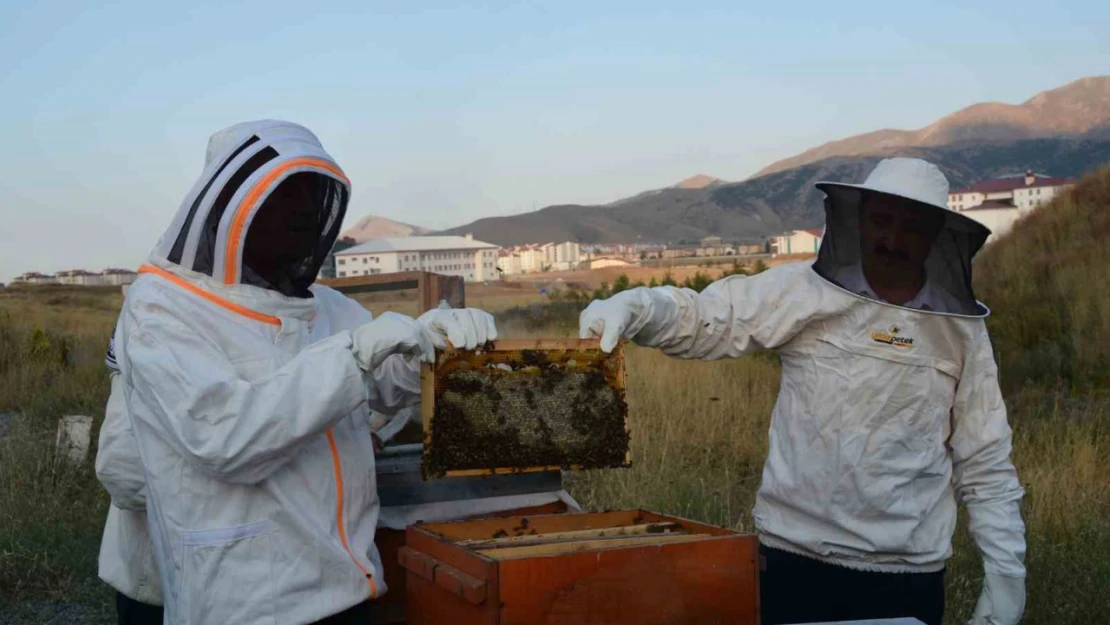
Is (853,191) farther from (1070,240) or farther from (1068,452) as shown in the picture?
(1070,240)

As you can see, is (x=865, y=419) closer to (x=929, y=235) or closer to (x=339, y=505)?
(x=929, y=235)

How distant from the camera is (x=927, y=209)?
11.4ft

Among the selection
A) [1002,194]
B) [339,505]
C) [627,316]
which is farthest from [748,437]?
[1002,194]

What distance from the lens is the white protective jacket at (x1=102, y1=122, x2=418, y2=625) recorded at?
2.55 m

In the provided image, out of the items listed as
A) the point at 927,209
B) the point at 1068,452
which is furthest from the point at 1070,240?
the point at 927,209

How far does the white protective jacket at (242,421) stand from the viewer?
8.38 ft

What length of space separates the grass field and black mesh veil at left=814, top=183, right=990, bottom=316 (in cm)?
285

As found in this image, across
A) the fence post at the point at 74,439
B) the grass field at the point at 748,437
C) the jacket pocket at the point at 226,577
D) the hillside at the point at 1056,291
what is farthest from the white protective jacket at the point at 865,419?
the hillside at the point at 1056,291

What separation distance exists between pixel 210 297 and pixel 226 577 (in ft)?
2.43

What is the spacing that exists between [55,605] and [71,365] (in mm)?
9393

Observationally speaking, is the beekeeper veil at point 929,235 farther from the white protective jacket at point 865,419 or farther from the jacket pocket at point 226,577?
the jacket pocket at point 226,577

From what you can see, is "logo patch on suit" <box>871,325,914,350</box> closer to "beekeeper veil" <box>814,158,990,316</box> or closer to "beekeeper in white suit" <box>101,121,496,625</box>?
"beekeeper veil" <box>814,158,990,316</box>

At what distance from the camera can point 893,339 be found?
351 cm

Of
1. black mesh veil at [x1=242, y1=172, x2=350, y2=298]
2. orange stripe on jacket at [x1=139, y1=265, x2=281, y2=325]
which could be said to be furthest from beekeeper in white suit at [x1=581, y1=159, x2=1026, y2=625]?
orange stripe on jacket at [x1=139, y1=265, x2=281, y2=325]
